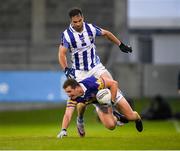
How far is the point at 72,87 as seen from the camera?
1298cm

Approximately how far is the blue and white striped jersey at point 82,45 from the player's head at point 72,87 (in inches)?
31.4

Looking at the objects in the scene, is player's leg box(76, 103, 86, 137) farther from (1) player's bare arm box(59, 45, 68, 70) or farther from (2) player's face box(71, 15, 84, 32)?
(2) player's face box(71, 15, 84, 32)

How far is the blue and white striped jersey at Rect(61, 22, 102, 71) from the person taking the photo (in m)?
13.6

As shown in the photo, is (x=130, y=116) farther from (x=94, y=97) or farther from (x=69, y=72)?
(x=69, y=72)

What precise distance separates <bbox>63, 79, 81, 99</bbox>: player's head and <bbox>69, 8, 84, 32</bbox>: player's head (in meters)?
1.05

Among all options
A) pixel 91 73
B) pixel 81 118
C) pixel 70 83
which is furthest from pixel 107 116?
pixel 70 83

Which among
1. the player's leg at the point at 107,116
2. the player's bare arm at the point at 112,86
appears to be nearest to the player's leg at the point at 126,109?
the player's leg at the point at 107,116

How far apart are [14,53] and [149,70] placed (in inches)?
271

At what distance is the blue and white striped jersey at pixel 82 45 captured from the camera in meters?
13.6

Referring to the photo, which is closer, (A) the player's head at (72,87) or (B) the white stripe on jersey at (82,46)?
(A) the player's head at (72,87)

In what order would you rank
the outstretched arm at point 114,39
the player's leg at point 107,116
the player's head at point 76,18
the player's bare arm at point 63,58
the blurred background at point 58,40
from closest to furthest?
the player's head at point 76,18, the player's bare arm at point 63,58, the player's leg at point 107,116, the outstretched arm at point 114,39, the blurred background at point 58,40

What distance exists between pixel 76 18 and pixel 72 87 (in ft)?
4.08

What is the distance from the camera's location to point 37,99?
1108 inches

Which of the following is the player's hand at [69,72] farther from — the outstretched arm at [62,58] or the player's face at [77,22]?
the player's face at [77,22]
